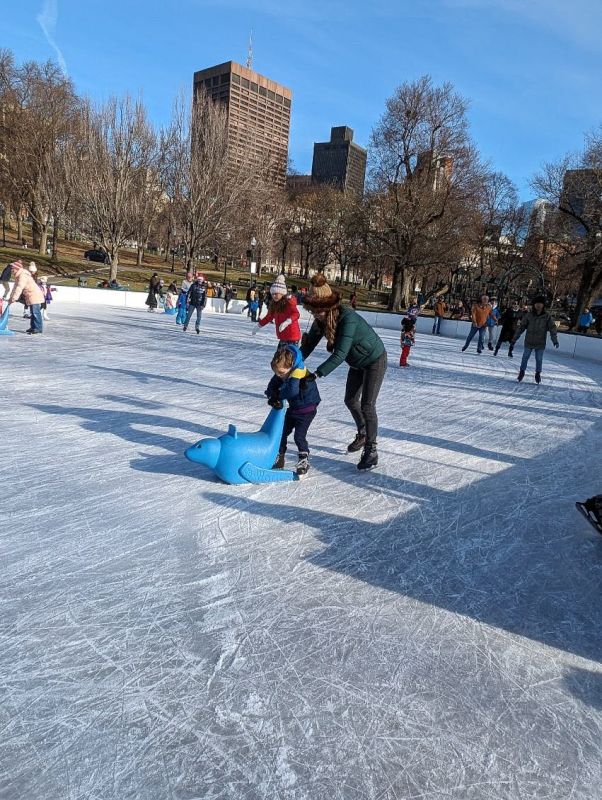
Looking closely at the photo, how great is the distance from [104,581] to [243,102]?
3639 inches

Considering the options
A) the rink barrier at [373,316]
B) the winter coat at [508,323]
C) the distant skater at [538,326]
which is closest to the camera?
the distant skater at [538,326]

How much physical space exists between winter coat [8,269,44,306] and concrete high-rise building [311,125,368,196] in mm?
114415

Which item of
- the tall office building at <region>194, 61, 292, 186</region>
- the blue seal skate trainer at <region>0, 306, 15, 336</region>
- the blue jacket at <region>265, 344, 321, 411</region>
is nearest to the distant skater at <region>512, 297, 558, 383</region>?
the blue jacket at <region>265, 344, 321, 411</region>

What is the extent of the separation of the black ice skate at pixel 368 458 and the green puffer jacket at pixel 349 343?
0.65 m

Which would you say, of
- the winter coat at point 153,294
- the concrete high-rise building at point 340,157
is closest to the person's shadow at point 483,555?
the winter coat at point 153,294

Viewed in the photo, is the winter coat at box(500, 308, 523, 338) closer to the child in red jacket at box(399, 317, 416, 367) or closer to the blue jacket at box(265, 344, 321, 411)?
the child in red jacket at box(399, 317, 416, 367)

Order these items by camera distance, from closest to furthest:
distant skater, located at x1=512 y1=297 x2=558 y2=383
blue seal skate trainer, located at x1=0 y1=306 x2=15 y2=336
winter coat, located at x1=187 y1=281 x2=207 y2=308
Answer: distant skater, located at x1=512 y1=297 x2=558 y2=383 < blue seal skate trainer, located at x1=0 y1=306 x2=15 y2=336 < winter coat, located at x1=187 y1=281 x2=207 y2=308

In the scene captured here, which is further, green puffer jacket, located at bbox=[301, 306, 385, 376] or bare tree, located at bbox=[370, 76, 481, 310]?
bare tree, located at bbox=[370, 76, 481, 310]

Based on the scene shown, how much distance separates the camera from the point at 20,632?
6.64 ft

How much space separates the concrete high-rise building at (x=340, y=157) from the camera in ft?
380

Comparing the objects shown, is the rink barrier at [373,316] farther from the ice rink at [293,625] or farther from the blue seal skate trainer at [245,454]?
the blue seal skate trainer at [245,454]

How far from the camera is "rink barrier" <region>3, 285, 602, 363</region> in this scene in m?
18.4

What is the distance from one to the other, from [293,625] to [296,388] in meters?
1.80

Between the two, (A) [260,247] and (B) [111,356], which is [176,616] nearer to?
(B) [111,356]
